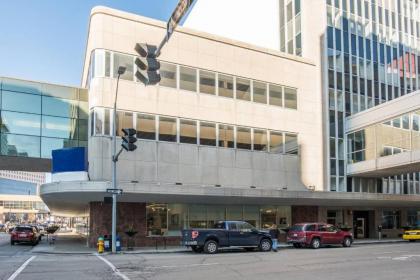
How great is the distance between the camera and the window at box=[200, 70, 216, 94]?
109 feet

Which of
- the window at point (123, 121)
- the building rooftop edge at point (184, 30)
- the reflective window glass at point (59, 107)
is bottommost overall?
the window at point (123, 121)

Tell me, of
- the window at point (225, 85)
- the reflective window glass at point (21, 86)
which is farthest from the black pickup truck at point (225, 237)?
the reflective window glass at point (21, 86)

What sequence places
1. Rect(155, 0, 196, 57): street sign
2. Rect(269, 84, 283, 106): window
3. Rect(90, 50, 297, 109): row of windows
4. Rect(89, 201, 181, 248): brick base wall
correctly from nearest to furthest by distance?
Rect(155, 0, 196, 57): street sign, Rect(89, 201, 181, 248): brick base wall, Rect(90, 50, 297, 109): row of windows, Rect(269, 84, 283, 106): window

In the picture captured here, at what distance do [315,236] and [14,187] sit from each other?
182 metres

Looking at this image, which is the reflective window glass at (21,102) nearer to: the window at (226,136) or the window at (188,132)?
the window at (188,132)

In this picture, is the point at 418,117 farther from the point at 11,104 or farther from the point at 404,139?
the point at 11,104

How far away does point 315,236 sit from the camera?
29500 mm

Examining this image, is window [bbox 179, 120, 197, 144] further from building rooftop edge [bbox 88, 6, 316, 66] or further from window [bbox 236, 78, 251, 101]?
building rooftop edge [bbox 88, 6, 316, 66]

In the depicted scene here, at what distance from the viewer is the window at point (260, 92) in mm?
35438

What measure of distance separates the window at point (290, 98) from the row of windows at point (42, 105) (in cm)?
1503

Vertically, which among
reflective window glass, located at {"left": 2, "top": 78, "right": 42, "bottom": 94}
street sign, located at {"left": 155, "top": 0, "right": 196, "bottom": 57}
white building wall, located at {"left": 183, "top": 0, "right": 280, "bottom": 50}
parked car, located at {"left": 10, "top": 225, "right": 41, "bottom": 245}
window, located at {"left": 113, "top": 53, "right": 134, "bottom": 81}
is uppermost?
white building wall, located at {"left": 183, "top": 0, "right": 280, "bottom": 50}

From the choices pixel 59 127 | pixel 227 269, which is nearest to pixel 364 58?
pixel 59 127

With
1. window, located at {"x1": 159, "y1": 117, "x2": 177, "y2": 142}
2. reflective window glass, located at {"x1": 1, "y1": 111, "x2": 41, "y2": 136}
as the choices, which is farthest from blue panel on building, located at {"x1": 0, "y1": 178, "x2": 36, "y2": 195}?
window, located at {"x1": 159, "y1": 117, "x2": 177, "y2": 142}

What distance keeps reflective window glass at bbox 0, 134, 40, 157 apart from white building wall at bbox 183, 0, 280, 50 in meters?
21.7
